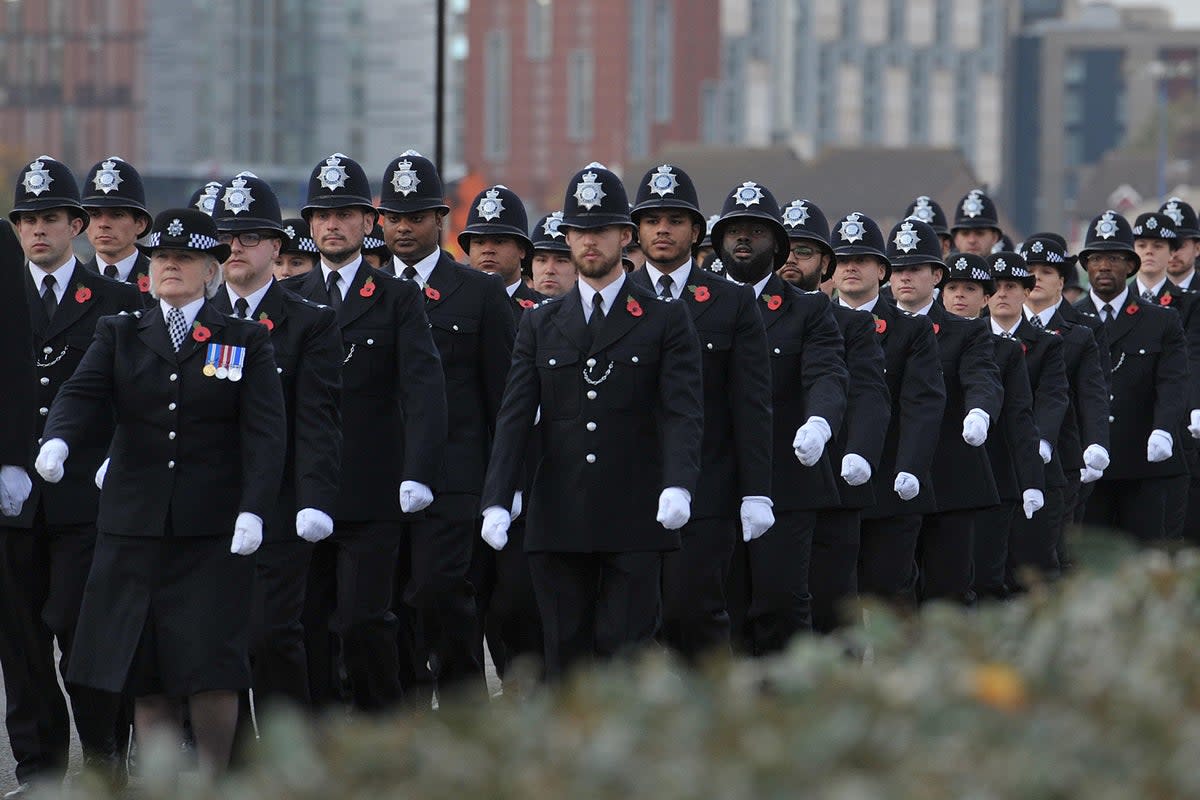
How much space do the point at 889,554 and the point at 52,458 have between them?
448 cm

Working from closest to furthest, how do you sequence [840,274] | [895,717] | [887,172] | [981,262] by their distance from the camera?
[895,717] < [840,274] < [981,262] < [887,172]

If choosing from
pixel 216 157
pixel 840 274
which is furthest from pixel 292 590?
pixel 216 157

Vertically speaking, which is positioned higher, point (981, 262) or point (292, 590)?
point (981, 262)

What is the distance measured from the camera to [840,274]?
1098cm

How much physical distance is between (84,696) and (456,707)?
4459 mm

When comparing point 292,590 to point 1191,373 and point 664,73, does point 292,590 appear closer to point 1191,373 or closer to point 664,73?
point 1191,373

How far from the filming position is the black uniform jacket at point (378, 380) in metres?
8.84

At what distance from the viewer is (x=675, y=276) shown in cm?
870

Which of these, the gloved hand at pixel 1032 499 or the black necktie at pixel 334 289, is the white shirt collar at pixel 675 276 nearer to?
the black necktie at pixel 334 289

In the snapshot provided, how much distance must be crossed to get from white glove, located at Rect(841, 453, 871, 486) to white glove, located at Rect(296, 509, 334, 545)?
265cm

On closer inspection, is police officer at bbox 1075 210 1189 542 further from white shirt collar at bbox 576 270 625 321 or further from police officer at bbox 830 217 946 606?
white shirt collar at bbox 576 270 625 321

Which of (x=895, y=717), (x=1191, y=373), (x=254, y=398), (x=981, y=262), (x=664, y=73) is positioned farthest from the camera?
(x=664, y=73)

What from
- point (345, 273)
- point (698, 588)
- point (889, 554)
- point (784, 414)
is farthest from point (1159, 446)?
point (345, 273)

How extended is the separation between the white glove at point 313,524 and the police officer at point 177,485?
1.16ft
